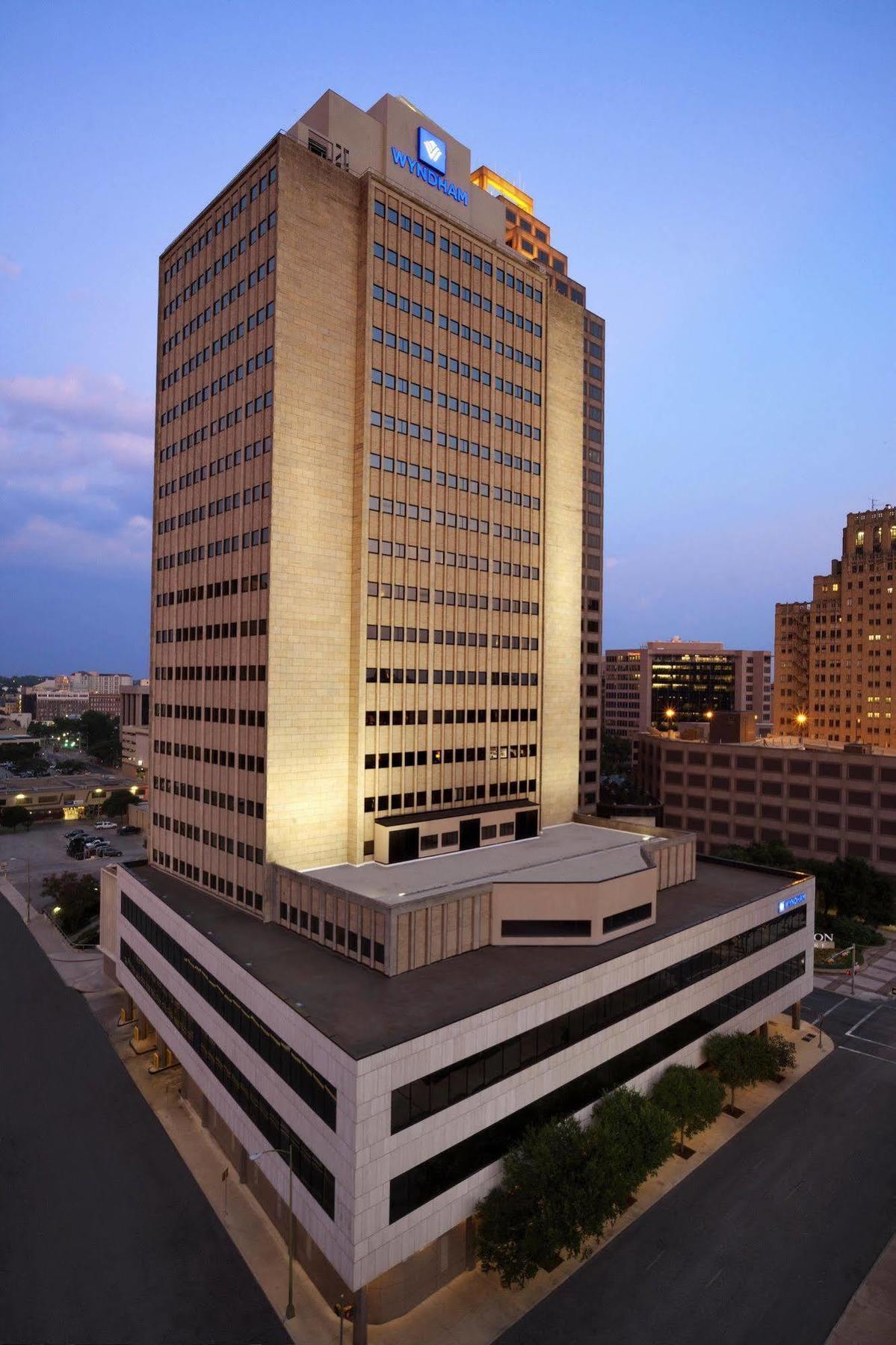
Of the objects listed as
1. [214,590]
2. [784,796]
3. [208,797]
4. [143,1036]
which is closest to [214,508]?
[214,590]

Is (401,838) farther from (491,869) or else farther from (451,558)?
(451,558)

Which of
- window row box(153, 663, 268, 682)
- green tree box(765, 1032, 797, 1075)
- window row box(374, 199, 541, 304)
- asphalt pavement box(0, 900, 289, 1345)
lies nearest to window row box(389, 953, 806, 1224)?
green tree box(765, 1032, 797, 1075)

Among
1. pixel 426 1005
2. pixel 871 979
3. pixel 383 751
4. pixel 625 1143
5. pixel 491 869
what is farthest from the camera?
pixel 871 979

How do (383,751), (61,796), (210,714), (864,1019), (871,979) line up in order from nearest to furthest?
1. (383,751)
2. (210,714)
3. (864,1019)
4. (871,979)
5. (61,796)

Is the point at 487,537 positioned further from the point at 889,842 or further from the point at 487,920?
the point at 889,842

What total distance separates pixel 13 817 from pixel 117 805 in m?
19.9

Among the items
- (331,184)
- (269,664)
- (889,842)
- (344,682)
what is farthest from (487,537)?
(889,842)

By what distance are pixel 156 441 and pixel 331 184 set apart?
28.8 meters

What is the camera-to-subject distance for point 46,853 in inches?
5251

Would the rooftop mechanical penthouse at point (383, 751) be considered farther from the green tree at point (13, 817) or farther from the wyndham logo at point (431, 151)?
the green tree at point (13, 817)

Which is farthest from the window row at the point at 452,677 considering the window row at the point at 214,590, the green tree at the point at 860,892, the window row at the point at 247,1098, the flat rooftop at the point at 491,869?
the green tree at the point at 860,892

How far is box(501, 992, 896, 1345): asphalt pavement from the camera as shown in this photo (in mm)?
34875

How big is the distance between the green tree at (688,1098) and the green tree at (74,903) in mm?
77214

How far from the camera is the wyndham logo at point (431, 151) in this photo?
66062mm
